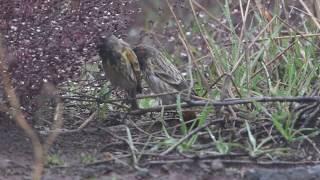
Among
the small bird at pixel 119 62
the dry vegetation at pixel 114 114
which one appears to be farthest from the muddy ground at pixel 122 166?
the small bird at pixel 119 62

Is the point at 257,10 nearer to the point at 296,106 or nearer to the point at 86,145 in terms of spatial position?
the point at 296,106

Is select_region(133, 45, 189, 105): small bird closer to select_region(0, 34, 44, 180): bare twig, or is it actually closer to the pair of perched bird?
the pair of perched bird

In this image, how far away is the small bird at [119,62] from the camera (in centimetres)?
360

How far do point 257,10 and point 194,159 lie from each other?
1809 mm

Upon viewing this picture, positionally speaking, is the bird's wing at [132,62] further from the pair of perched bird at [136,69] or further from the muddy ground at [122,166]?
the muddy ground at [122,166]

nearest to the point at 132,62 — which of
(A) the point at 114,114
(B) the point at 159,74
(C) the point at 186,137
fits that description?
(B) the point at 159,74

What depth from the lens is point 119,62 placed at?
3637 mm

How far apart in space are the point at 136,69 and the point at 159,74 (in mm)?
137

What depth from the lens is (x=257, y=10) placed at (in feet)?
15.6

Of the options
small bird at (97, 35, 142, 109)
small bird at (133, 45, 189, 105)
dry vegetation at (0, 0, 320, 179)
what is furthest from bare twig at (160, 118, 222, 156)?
small bird at (97, 35, 142, 109)

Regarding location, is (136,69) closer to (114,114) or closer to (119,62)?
(119,62)

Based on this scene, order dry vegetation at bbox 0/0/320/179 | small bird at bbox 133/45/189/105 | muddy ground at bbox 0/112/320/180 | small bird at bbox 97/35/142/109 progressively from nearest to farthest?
muddy ground at bbox 0/112/320/180, dry vegetation at bbox 0/0/320/179, small bird at bbox 97/35/142/109, small bird at bbox 133/45/189/105

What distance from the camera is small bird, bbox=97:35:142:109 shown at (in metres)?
3.60

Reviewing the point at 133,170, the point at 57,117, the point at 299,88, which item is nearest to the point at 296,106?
the point at 299,88
